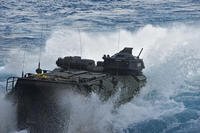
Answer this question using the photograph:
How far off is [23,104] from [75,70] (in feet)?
10.3

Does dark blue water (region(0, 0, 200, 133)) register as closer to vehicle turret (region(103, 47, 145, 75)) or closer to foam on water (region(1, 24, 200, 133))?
foam on water (region(1, 24, 200, 133))

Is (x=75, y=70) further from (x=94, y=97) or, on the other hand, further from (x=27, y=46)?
(x=27, y=46)

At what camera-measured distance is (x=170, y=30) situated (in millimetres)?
31891

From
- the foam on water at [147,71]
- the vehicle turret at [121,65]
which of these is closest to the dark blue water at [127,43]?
the foam on water at [147,71]

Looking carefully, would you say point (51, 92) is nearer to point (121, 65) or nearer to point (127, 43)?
point (121, 65)

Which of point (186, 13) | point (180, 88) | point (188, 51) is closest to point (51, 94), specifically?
point (180, 88)

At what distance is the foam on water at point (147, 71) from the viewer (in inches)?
643

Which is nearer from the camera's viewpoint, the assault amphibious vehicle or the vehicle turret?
the assault amphibious vehicle

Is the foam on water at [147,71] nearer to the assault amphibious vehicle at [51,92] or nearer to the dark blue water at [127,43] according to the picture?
the dark blue water at [127,43]

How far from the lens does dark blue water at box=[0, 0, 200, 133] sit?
17.8 metres

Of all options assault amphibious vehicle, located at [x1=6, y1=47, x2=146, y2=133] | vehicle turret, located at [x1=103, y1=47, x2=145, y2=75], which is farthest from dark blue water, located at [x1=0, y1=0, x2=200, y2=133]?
vehicle turret, located at [x1=103, y1=47, x2=145, y2=75]

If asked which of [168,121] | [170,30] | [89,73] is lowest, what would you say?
[168,121]

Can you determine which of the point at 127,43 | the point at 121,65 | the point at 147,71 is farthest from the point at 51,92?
the point at 127,43

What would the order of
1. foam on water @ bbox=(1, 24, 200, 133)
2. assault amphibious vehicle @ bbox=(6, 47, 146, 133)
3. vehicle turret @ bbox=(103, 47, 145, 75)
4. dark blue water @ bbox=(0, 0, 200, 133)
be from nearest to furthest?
1. assault amphibious vehicle @ bbox=(6, 47, 146, 133)
2. foam on water @ bbox=(1, 24, 200, 133)
3. dark blue water @ bbox=(0, 0, 200, 133)
4. vehicle turret @ bbox=(103, 47, 145, 75)
